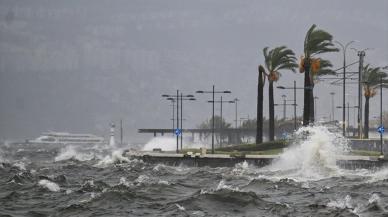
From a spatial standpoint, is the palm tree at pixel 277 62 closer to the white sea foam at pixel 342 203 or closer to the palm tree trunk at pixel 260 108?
the palm tree trunk at pixel 260 108

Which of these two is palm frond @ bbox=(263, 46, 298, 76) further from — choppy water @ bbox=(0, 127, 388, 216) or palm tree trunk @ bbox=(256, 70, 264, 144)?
choppy water @ bbox=(0, 127, 388, 216)

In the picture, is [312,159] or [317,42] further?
[317,42]

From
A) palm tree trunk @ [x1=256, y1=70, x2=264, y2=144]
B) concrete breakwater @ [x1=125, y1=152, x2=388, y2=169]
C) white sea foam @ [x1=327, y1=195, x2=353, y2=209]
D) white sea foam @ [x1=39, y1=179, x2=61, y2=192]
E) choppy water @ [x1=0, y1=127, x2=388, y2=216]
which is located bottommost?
concrete breakwater @ [x1=125, y1=152, x2=388, y2=169]

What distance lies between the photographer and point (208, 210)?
35.8 m

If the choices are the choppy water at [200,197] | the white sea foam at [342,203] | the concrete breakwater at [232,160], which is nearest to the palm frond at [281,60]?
the concrete breakwater at [232,160]

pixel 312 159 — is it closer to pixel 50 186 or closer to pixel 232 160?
pixel 232 160

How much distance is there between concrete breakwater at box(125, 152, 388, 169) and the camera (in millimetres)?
72125

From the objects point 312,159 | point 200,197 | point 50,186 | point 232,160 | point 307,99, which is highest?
point 307,99

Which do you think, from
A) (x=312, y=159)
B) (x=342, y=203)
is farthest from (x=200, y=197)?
(x=312, y=159)

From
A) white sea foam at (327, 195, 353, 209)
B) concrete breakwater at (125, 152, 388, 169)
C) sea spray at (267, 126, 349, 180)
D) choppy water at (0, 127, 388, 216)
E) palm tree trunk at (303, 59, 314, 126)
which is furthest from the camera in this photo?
palm tree trunk at (303, 59, 314, 126)

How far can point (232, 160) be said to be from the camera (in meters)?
83.2

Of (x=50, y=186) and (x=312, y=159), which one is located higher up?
(x=312, y=159)

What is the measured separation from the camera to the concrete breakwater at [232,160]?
72.1 metres

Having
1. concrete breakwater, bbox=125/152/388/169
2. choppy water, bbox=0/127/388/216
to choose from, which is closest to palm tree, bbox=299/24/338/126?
concrete breakwater, bbox=125/152/388/169
